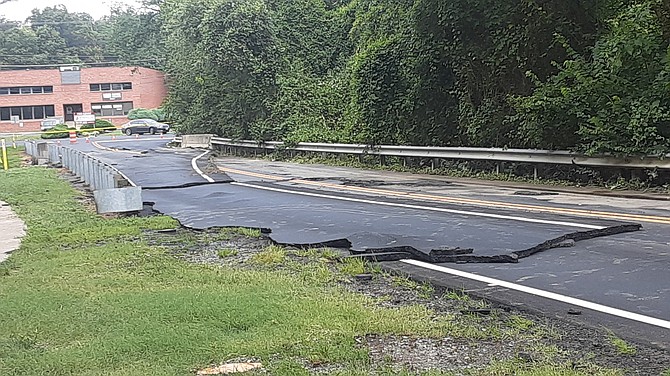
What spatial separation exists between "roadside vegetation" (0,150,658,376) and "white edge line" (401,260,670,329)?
0.61 m

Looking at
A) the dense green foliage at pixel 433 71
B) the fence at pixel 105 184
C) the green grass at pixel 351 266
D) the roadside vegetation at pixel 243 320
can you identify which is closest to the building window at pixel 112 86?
the dense green foliage at pixel 433 71

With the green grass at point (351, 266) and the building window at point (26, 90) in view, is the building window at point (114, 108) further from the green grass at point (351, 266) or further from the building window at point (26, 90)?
the green grass at point (351, 266)

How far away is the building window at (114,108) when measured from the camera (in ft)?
322

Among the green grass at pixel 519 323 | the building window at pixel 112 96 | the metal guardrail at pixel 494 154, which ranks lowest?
the green grass at pixel 519 323

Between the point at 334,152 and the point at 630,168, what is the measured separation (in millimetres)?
15393

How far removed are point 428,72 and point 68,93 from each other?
8039 cm

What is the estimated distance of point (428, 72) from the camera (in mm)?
24359

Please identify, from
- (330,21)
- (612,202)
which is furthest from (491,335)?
(330,21)

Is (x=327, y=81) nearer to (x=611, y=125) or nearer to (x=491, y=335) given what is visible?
(x=611, y=125)

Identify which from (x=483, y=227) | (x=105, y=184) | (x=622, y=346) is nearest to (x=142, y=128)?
(x=105, y=184)

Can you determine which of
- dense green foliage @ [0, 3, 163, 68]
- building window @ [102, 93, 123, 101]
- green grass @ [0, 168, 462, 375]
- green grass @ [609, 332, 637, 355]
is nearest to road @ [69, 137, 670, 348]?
green grass @ [609, 332, 637, 355]

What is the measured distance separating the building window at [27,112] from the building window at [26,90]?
182cm

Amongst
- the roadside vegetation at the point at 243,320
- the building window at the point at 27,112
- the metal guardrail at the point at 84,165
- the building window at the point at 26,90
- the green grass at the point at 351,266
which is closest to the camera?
the roadside vegetation at the point at 243,320

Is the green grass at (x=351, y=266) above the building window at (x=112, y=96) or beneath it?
beneath
